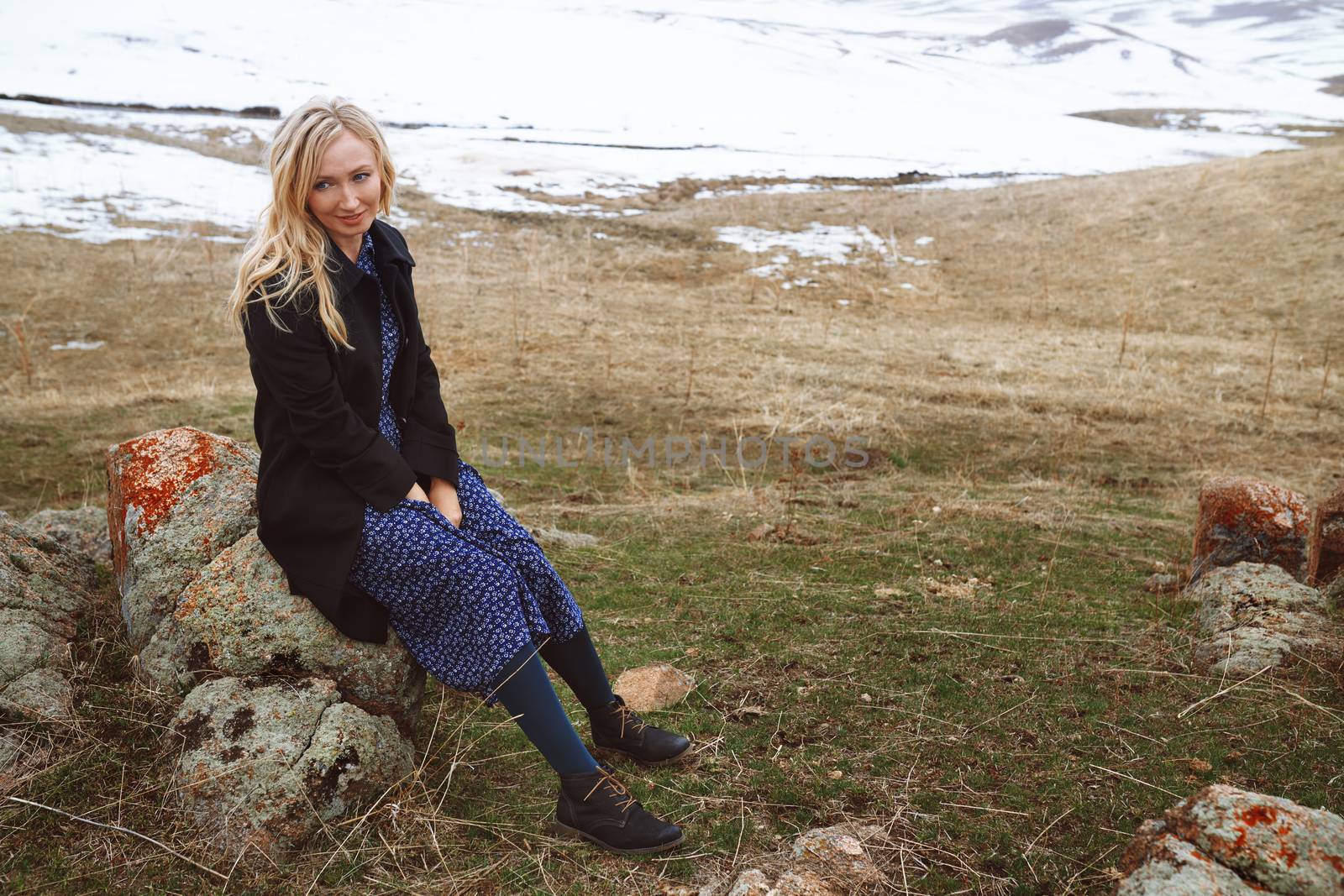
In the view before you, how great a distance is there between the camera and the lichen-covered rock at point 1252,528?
16.6 feet

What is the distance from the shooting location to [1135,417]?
10039 mm

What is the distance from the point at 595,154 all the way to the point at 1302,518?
30089 mm

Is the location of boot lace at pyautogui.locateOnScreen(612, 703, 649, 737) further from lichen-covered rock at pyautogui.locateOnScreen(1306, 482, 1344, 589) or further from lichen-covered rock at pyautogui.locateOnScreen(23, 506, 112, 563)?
lichen-covered rock at pyautogui.locateOnScreen(1306, 482, 1344, 589)

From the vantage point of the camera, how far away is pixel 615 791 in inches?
118

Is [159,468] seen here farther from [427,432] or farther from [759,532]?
[759,532]

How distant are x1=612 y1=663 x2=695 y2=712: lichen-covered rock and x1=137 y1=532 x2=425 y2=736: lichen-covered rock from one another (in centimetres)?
103

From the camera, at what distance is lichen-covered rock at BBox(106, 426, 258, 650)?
3449mm

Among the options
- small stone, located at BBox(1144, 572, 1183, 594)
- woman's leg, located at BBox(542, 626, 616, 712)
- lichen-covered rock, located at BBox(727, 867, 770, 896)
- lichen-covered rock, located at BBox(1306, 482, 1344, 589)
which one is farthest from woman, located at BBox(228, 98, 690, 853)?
lichen-covered rock, located at BBox(1306, 482, 1344, 589)

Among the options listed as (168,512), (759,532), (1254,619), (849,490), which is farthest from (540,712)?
(849,490)

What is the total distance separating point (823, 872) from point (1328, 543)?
3703 millimetres

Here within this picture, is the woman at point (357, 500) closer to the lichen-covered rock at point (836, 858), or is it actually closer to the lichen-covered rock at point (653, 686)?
the lichen-covered rock at point (836, 858)

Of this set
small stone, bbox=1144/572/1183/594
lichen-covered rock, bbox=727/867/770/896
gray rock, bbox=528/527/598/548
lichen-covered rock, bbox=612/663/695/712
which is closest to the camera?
lichen-covered rock, bbox=727/867/770/896

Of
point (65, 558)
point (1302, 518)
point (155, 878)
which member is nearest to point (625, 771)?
point (155, 878)

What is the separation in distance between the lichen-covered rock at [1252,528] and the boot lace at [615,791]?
3.75m
